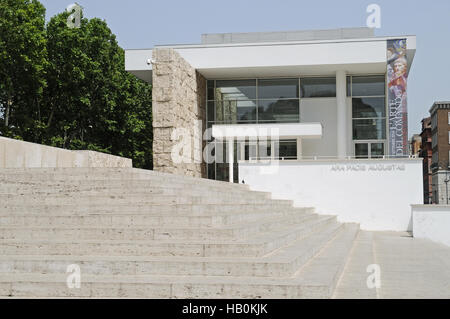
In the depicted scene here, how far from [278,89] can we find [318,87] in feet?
7.58

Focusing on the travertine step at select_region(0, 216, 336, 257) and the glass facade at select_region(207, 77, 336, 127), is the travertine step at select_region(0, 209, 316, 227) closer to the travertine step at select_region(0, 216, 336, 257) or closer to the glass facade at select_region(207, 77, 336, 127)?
the travertine step at select_region(0, 216, 336, 257)

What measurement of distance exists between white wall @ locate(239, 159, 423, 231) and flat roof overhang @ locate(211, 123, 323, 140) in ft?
17.6

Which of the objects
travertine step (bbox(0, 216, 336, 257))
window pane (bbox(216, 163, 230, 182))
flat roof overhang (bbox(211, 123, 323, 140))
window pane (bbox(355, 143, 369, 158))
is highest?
flat roof overhang (bbox(211, 123, 323, 140))

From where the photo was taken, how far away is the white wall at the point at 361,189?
22891 millimetres

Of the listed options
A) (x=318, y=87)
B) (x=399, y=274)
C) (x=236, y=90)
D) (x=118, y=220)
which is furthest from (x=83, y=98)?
(x=399, y=274)

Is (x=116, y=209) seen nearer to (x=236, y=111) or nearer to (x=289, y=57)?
(x=289, y=57)

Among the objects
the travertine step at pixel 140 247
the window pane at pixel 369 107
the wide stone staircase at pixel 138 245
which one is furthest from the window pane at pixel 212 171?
the travertine step at pixel 140 247

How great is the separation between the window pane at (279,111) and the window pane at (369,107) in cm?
336

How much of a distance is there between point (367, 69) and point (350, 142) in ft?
13.8

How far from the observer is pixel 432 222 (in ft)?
65.7

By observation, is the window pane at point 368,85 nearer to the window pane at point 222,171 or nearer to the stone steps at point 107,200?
the window pane at point 222,171

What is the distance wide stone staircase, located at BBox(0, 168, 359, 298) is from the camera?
6.52m

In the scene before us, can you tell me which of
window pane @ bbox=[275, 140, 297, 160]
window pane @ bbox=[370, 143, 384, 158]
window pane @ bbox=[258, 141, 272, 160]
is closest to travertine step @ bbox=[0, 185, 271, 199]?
window pane @ bbox=[258, 141, 272, 160]
